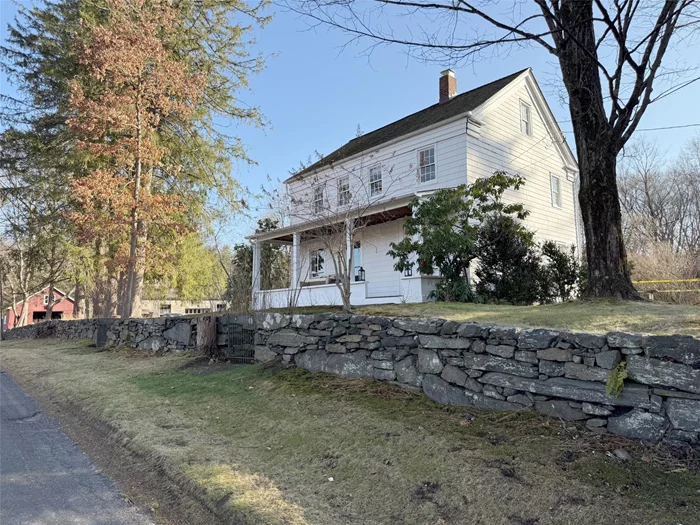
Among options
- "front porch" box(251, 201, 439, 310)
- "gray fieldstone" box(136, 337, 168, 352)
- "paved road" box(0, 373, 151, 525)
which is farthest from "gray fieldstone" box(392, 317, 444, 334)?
"gray fieldstone" box(136, 337, 168, 352)

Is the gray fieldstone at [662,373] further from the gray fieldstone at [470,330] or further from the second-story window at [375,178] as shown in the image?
the second-story window at [375,178]

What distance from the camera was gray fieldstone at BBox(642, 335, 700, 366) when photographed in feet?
11.1

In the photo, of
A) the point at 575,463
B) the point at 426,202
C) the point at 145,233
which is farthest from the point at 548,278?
the point at 145,233

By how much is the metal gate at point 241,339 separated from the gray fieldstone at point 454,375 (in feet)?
13.2

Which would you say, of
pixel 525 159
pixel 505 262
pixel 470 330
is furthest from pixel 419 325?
pixel 525 159

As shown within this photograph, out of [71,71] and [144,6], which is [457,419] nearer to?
[144,6]

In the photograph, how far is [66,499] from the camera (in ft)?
11.3

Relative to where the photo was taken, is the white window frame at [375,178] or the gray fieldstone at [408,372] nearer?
the gray fieldstone at [408,372]

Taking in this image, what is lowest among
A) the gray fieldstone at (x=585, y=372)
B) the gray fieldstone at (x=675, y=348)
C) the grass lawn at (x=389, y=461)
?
the grass lawn at (x=389, y=461)

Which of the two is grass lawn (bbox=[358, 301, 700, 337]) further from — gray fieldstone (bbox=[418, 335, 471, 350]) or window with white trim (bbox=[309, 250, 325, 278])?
window with white trim (bbox=[309, 250, 325, 278])

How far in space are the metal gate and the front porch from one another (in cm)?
193

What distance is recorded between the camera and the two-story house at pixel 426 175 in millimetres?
12984

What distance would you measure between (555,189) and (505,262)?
759 cm

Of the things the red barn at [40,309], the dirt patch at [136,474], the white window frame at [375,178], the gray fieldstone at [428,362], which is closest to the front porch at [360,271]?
the white window frame at [375,178]
